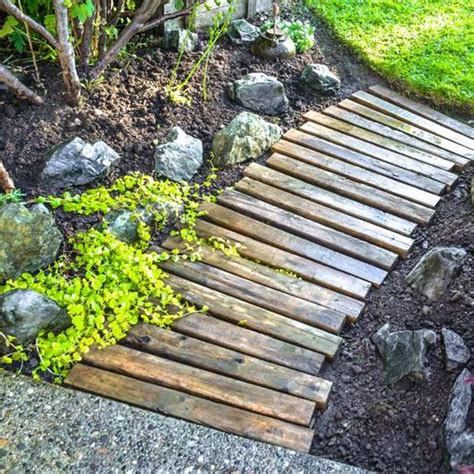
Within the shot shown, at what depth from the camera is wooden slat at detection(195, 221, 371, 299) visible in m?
3.62

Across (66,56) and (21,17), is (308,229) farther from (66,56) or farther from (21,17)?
(21,17)

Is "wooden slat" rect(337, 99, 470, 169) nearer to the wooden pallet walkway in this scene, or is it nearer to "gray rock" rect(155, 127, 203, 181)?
the wooden pallet walkway

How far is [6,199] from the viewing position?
368 centimetres

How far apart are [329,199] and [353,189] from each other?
0.63 ft

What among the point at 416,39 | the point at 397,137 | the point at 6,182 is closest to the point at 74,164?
the point at 6,182

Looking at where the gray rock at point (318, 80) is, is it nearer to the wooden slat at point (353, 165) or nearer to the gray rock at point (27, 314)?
the wooden slat at point (353, 165)

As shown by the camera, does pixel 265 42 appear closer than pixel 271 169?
No

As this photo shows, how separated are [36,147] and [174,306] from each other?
4.53 ft

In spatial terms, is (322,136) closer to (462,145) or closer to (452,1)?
(462,145)

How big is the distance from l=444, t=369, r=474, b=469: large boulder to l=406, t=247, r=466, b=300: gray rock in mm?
582

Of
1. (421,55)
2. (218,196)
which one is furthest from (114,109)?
(421,55)

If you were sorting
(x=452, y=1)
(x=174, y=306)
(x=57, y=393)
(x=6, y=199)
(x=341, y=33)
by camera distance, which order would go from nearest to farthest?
(x=57, y=393) → (x=174, y=306) → (x=6, y=199) → (x=341, y=33) → (x=452, y=1)

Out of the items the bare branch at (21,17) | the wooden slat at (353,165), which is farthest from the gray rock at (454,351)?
the bare branch at (21,17)

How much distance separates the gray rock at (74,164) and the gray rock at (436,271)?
183 cm
